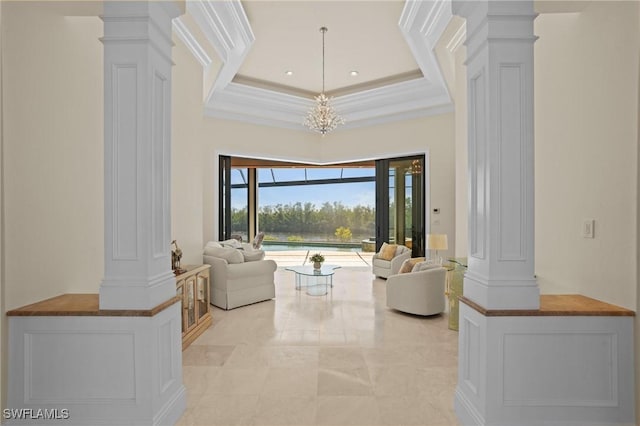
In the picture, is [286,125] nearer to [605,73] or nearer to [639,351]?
[605,73]

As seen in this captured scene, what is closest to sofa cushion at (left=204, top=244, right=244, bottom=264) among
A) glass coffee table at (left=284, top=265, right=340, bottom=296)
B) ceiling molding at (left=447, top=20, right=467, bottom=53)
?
glass coffee table at (left=284, top=265, right=340, bottom=296)

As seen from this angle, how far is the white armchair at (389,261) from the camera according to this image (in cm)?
700

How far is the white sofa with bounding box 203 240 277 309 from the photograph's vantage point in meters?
5.09

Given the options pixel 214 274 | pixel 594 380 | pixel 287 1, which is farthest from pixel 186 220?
pixel 594 380

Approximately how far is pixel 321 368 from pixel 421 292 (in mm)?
2051

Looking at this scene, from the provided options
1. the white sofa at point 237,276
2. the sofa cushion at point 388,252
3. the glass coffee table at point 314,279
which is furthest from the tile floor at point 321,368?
the sofa cushion at point 388,252

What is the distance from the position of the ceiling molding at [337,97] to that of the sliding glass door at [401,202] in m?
1.04

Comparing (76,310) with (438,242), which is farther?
(438,242)

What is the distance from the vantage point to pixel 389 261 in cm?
728

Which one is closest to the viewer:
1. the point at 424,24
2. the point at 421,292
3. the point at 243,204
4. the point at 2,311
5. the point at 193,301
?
the point at 2,311

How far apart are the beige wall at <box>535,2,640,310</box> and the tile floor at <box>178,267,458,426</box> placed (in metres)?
1.34

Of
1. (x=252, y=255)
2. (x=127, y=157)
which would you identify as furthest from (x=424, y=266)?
(x=127, y=157)

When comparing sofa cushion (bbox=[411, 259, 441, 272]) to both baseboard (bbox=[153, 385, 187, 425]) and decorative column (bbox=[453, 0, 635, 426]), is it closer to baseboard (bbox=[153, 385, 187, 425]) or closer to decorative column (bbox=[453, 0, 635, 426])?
decorative column (bbox=[453, 0, 635, 426])

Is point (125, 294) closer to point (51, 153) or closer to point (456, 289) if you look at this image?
point (51, 153)
